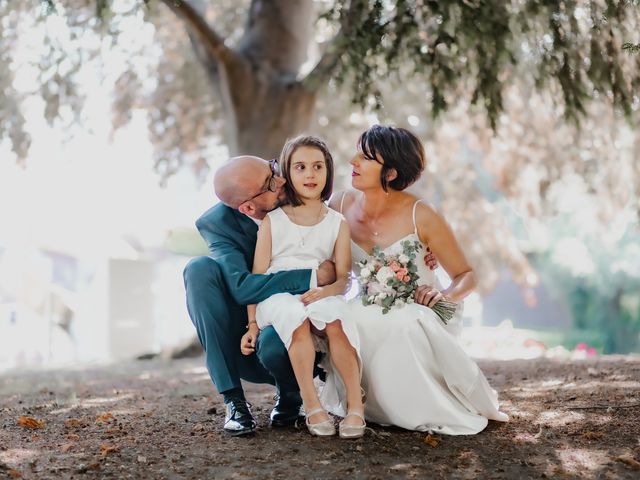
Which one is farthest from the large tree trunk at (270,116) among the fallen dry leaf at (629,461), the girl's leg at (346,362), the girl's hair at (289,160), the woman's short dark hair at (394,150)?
the fallen dry leaf at (629,461)

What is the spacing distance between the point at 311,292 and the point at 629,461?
152 cm

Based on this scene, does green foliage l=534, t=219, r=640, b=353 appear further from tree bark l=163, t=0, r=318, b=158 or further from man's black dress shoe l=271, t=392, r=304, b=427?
man's black dress shoe l=271, t=392, r=304, b=427

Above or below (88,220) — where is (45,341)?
below

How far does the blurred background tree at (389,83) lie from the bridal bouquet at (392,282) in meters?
1.54

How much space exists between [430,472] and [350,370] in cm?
65

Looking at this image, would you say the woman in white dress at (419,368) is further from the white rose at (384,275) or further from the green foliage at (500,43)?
the green foliage at (500,43)

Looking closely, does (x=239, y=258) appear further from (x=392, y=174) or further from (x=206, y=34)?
(x=206, y=34)

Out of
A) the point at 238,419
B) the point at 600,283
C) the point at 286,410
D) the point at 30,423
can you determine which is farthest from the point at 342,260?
the point at 600,283

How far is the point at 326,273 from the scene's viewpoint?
3902mm

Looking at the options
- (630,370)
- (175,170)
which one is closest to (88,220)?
(175,170)

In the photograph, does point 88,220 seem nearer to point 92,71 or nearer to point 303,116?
point 92,71

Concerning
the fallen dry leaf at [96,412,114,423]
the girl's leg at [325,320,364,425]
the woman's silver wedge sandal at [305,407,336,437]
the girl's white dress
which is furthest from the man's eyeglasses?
the fallen dry leaf at [96,412,114,423]

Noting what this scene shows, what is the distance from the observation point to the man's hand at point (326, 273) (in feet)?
12.7

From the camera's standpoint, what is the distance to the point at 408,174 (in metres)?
4.29
